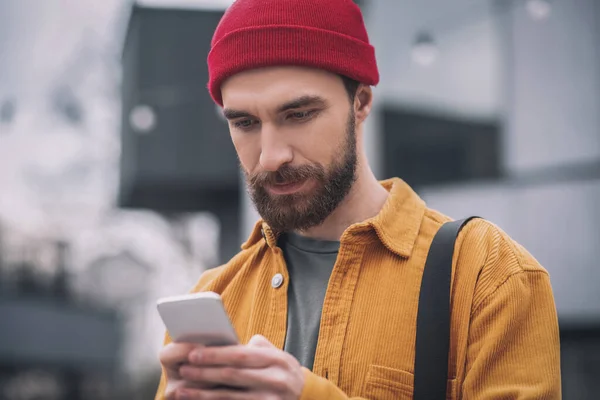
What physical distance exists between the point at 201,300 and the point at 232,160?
8560mm

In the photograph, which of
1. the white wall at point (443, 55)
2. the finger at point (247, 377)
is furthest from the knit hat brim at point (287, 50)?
the white wall at point (443, 55)

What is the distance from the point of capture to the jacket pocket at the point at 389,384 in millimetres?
1840

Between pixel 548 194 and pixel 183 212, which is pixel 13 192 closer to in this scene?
pixel 183 212

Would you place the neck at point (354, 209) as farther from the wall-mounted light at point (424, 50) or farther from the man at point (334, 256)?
the wall-mounted light at point (424, 50)

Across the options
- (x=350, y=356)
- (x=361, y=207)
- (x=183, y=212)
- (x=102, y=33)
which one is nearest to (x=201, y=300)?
(x=350, y=356)

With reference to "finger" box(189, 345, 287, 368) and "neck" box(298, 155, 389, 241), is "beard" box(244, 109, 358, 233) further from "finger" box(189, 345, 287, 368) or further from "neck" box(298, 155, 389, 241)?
"finger" box(189, 345, 287, 368)

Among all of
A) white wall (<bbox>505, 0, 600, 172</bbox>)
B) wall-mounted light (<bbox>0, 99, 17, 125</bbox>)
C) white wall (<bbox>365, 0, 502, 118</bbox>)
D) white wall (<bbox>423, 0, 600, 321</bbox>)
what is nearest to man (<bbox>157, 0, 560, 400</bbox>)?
white wall (<bbox>423, 0, 600, 321</bbox>)

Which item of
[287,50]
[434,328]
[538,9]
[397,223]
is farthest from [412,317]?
[538,9]

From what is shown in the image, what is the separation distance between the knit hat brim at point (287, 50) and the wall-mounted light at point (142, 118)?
8.02 meters

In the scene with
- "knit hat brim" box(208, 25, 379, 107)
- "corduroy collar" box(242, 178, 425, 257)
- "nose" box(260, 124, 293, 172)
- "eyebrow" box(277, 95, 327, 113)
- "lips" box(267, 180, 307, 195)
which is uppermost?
"knit hat brim" box(208, 25, 379, 107)

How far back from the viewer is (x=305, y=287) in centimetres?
212

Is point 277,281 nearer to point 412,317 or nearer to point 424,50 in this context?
point 412,317

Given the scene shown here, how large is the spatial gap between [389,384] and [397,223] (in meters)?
0.44

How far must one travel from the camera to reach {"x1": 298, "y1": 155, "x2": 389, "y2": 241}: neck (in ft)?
7.10
